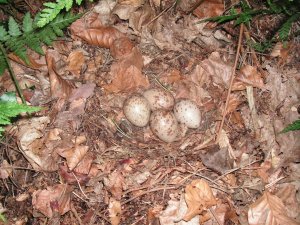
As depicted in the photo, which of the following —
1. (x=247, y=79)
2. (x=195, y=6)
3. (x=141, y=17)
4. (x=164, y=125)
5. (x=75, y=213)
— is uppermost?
(x=195, y=6)

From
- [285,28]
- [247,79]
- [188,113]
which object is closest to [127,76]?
[188,113]

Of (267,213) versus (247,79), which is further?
(247,79)

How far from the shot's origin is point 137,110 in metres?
2.42

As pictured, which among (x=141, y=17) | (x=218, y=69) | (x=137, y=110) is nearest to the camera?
(x=137, y=110)

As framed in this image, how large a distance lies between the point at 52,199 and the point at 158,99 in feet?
3.48

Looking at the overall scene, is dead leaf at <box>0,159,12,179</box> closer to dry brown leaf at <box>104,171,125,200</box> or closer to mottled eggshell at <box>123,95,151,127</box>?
dry brown leaf at <box>104,171,125,200</box>

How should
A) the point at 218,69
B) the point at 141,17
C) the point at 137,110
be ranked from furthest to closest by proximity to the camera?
the point at 141,17 → the point at 218,69 → the point at 137,110

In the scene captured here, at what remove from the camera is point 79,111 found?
2469 mm

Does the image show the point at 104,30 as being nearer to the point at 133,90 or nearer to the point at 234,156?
the point at 133,90

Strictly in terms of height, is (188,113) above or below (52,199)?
above

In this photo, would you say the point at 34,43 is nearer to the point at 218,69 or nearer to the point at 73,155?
the point at 73,155

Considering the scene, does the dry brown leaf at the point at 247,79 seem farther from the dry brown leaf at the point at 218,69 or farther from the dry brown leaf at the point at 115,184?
the dry brown leaf at the point at 115,184

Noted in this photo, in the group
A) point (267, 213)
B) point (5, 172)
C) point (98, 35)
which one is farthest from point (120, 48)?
point (267, 213)

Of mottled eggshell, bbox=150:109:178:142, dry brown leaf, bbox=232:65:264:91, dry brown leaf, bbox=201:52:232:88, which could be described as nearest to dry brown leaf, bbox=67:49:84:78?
mottled eggshell, bbox=150:109:178:142
